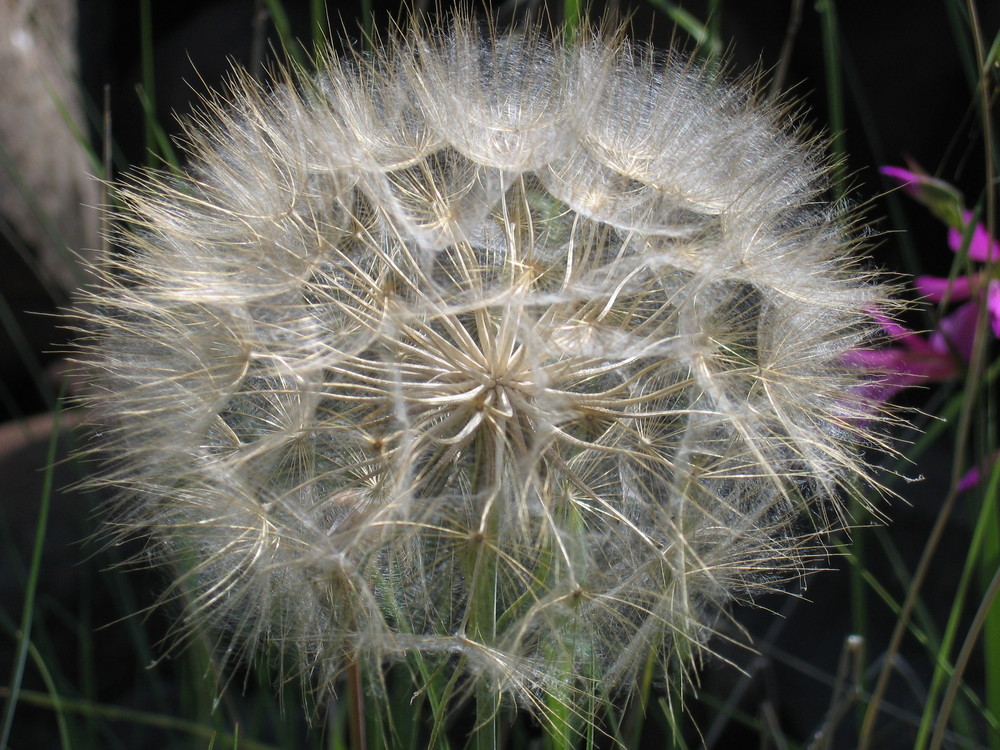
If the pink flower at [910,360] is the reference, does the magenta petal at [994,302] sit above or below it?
above

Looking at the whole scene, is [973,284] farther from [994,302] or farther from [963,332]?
[963,332]

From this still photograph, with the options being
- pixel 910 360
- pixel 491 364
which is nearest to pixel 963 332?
pixel 910 360

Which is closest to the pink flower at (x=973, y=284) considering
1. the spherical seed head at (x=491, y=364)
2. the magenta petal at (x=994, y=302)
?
the magenta petal at (x=994, y=302)

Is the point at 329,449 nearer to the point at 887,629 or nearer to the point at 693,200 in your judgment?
the point at 693,200

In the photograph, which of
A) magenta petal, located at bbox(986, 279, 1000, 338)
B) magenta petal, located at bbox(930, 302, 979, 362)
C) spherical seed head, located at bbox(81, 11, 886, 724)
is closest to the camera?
spherical seed head, located at bbox(81, 11, 886, 724)

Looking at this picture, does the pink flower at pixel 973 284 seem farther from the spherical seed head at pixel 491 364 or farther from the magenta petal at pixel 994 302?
the spherical seed head at pixel 491 364

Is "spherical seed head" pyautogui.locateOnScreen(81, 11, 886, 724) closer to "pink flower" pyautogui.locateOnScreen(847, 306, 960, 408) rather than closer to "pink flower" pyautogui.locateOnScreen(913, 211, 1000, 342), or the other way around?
"pink flower" pyautogui.locateOnScreen(847, 306, 960, 408)

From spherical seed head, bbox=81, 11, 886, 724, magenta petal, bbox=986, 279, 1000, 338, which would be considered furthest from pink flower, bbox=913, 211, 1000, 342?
spherical seed head, bbox=81, 11, 886, 724

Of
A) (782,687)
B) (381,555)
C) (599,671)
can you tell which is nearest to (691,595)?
(599,671)

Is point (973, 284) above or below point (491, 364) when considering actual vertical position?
above
